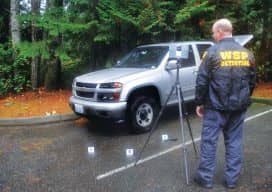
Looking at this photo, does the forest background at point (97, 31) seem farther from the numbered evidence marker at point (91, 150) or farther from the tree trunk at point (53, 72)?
the numbered evidence marker at point (91, 150)

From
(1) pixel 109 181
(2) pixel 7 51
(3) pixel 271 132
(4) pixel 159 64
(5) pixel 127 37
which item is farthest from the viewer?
(2) pixel 7 51

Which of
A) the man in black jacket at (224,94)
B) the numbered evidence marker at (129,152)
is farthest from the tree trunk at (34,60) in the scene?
the man in black jacket at (224,94)

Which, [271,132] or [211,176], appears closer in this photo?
[211,176]

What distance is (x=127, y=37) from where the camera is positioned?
11609 millimetres

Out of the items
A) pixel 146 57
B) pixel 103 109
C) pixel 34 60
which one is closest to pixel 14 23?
pixel 34 60

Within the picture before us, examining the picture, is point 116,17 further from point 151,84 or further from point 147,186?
point 147,186

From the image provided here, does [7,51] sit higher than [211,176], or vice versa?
[7,51]

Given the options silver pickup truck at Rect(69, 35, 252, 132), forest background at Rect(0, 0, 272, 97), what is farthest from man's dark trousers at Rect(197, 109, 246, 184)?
forest background at Rect(0, 0, 272, 97)

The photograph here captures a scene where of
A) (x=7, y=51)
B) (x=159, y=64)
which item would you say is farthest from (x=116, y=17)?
(x=7, y=51)

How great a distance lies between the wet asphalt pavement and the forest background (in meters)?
3.10

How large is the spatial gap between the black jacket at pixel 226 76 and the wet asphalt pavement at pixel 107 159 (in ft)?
3.56

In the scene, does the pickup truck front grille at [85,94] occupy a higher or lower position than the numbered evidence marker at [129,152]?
higher

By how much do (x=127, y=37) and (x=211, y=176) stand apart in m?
7.00

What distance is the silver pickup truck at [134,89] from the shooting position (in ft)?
25.4
